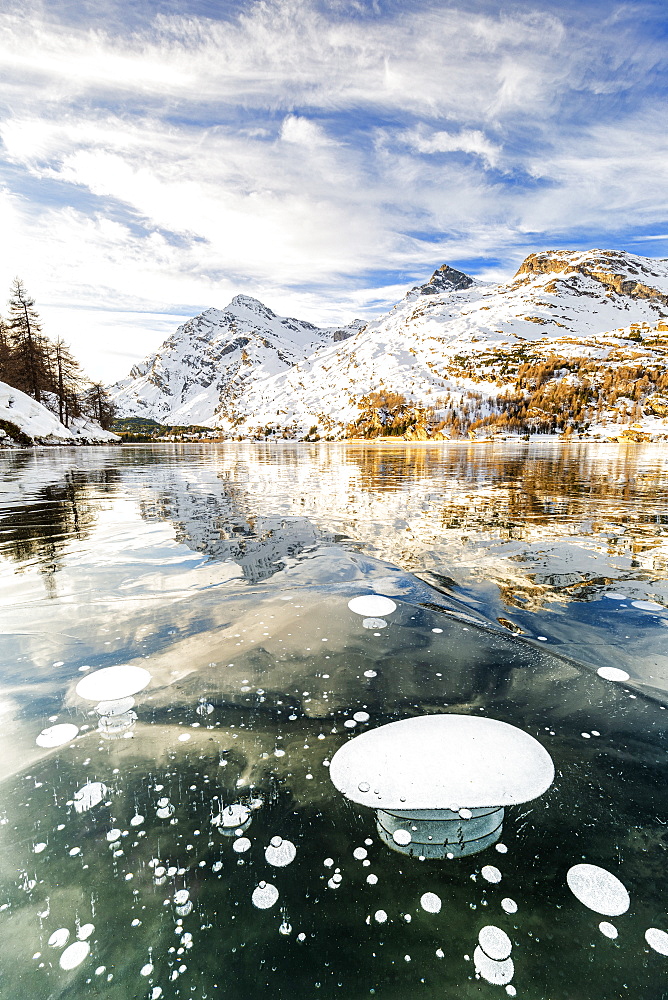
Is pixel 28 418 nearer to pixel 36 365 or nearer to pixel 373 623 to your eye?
pixel 36 365

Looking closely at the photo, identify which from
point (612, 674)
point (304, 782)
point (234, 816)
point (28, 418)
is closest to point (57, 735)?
point (234, 816)

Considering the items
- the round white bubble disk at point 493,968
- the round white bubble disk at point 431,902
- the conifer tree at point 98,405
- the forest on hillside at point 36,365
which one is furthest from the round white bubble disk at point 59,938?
the conifer tree at point 98,405

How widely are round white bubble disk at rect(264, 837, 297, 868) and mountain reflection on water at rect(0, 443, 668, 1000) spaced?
0.4 inches

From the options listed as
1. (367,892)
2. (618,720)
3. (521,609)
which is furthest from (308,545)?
(367,892)

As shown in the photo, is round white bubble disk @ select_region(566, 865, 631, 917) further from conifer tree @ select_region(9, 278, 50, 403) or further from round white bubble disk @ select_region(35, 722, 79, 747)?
conifer tree @ select_region(9, 278, 50, 403)

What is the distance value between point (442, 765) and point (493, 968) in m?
1.04

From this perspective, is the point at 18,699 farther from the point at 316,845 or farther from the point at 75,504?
the point at 75,504

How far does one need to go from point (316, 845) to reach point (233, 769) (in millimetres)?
811

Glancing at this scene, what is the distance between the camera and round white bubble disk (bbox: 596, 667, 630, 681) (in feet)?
12.5

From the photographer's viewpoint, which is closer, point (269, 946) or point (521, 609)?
point (269, 946)

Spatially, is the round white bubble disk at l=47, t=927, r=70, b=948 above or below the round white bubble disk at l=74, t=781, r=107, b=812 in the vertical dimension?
above

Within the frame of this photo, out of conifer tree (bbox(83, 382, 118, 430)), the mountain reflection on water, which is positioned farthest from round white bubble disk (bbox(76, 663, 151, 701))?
conifer tree (bbox(83, 382, 118, 430))

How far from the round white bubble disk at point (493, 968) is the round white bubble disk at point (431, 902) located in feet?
0.65

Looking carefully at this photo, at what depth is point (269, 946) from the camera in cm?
179
